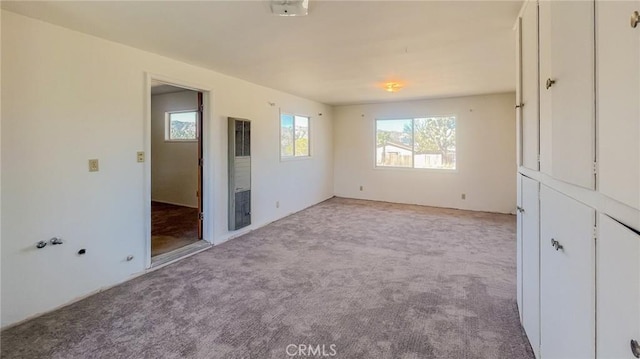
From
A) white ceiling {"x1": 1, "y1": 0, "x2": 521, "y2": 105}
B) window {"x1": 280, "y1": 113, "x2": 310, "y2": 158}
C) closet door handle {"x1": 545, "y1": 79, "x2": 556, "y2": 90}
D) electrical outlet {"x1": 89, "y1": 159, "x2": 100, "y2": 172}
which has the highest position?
white ceiling {"x1": 1, "y1": 0, "x2": 521, "y2": 105}

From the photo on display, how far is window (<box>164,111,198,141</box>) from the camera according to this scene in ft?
20.6

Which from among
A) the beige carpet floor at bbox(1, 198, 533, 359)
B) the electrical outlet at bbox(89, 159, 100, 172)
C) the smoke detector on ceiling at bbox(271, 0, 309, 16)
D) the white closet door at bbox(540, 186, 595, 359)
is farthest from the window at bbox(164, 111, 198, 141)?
the white closet door at bbox(540, 186, 595, 359)

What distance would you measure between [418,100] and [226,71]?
4.21 m

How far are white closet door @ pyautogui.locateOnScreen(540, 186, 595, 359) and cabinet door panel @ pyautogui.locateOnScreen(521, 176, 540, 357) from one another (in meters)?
0.10

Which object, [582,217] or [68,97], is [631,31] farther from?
[68,97]

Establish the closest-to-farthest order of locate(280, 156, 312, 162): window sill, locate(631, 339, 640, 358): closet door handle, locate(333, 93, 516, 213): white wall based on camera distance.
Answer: locate(631, 339, 640, 358): closet door handle < locate(280, 156, 312, 162): window sill < locate(333, 93, 516, 213): white wall

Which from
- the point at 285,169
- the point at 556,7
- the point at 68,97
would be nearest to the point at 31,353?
the point at 68,97

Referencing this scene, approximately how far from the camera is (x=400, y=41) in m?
2.84

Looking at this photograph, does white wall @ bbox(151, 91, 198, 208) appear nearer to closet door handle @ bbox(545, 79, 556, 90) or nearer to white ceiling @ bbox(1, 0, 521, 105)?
white ceiling @ bbox(1, 0, 521, 105)

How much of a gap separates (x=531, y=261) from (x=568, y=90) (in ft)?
3.83

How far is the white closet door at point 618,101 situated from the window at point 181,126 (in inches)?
249

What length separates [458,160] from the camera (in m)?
6.31

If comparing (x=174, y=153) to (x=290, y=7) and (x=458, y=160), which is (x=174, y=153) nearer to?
(x=290, y=7)

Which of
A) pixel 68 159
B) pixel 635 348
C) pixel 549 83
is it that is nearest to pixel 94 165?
pixel 68 159
